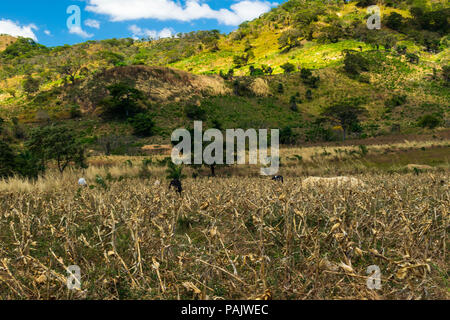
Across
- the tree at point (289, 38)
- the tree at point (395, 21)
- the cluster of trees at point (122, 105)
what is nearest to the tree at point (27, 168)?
the cluster of trees at point (122, 105)

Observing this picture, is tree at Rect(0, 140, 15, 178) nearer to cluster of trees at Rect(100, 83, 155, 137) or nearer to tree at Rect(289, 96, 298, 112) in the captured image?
cluster of trees at Rect(100, 83, 155, 137)

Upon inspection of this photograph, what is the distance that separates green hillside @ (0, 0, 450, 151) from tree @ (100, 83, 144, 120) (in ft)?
1.51

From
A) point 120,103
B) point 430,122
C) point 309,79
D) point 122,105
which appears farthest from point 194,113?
point 430,122

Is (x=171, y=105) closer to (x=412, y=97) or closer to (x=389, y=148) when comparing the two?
(x=389, y=148)

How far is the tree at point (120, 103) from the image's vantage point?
166 ft

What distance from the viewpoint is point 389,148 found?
2877 cm

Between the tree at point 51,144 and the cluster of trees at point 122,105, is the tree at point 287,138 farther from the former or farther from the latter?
the tree at point 51,144

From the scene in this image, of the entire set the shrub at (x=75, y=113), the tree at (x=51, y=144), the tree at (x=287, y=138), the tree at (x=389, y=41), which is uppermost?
the tree at (x=389, y=41)

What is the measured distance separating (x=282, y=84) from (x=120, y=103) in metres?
42.5

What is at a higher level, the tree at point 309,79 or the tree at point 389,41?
the tree at point 389,41

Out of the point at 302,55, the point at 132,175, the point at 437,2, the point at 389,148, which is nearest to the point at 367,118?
the point at 389,148

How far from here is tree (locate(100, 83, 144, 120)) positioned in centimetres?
5056

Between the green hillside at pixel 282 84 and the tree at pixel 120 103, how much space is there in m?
0.46

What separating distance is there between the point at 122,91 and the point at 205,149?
35.4m
